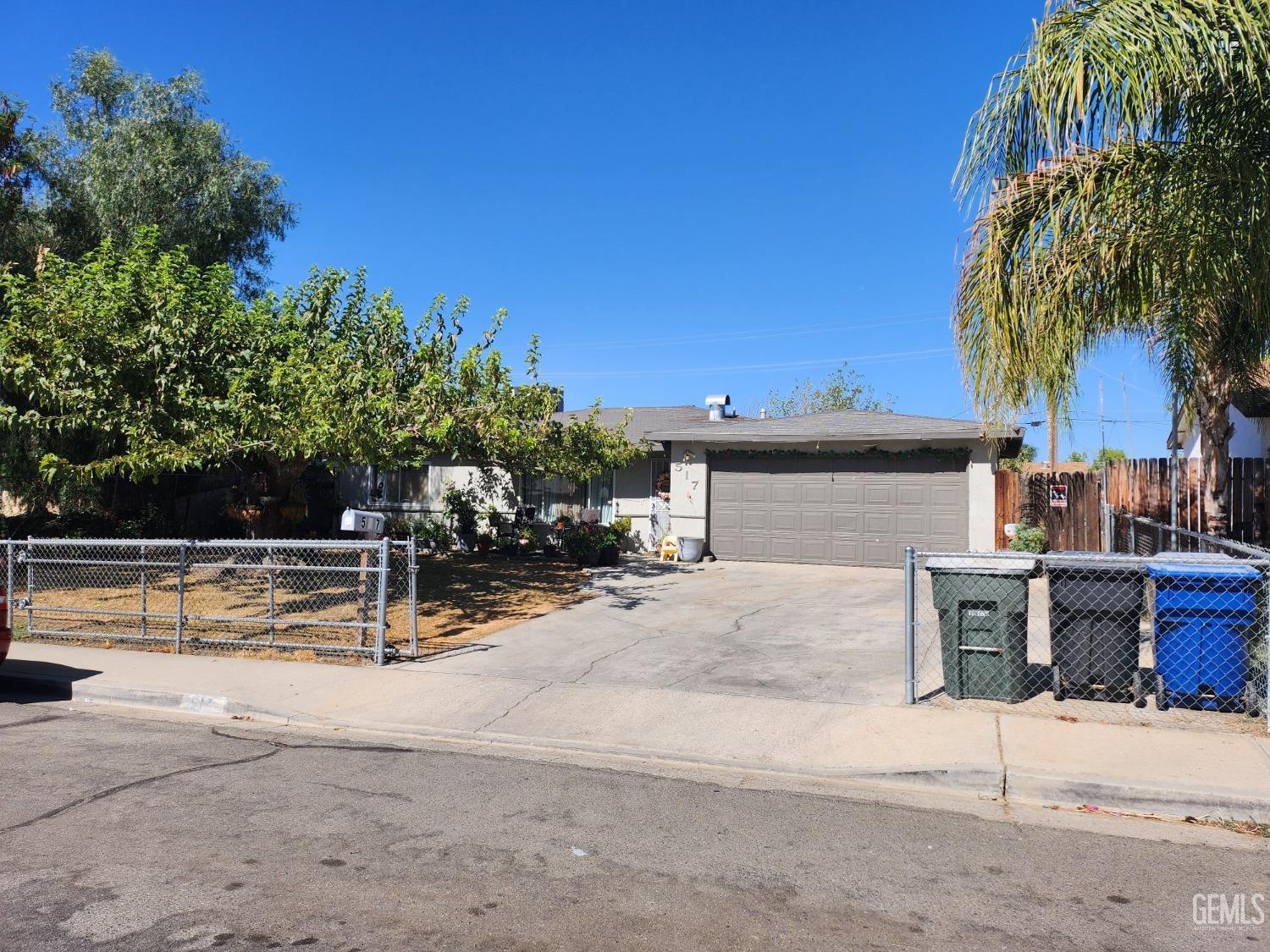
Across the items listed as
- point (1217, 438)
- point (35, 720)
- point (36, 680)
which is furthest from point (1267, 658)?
point (36, 680)

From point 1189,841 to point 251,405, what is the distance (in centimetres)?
1025

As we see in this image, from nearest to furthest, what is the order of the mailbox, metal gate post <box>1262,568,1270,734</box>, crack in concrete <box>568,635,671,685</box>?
metal gate post <box>1262,568,1270,734</box> < crack in concrete <box>568,635,671,685</box> < the mailbox

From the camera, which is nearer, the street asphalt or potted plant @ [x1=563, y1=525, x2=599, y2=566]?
the street asphalt

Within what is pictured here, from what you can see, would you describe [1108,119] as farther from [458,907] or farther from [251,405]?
[251,405]

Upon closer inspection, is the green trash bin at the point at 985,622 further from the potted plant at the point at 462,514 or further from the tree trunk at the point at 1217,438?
the potted plant at the point at 462,514

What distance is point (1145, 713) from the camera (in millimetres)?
6977

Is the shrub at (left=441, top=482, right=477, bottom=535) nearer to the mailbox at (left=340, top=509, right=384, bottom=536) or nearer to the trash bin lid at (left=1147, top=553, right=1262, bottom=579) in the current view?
the mailbox at (left=340, top=509, right=384, bottom=536)

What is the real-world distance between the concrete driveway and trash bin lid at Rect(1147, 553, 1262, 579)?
2.30 metres

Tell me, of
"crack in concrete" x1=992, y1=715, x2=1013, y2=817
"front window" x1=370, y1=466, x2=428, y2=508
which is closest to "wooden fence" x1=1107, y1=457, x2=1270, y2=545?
"crack in concrete" x1=992, y1=715, x2=1013, y2=817

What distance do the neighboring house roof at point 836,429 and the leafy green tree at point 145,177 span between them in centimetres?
1004

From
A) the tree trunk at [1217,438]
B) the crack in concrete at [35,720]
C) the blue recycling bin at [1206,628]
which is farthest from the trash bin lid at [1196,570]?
the crack in concrete at [35,720]

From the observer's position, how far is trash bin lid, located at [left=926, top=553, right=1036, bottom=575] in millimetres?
7223

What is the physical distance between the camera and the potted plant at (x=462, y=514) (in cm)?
2133
